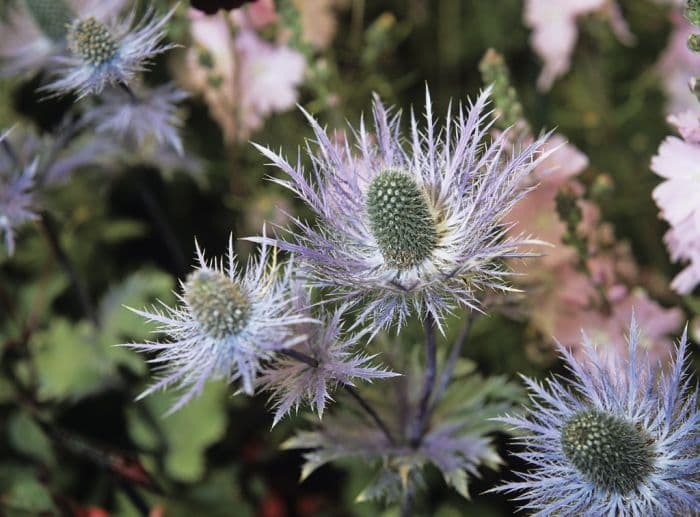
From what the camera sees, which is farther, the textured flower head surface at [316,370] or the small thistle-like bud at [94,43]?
the small thistle-like bud at [94,43]

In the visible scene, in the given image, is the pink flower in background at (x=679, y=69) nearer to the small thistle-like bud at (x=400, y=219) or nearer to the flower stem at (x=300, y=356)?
the small thistle-like bud at (x=400, y=219)

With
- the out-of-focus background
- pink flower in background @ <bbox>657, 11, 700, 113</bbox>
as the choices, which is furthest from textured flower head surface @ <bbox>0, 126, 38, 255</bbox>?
pink flower in background @ <bbox>657, 11, 700, 113</bbox>

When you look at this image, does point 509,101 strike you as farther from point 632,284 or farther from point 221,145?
point 221,145

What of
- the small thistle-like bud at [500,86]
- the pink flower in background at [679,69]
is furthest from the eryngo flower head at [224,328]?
the pink flower in background at [679,69]

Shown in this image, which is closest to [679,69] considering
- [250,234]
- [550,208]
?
[550,208]

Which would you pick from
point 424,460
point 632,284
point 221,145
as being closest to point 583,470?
point 424,460

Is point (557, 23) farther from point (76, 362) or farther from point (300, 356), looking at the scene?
point (76, 362)

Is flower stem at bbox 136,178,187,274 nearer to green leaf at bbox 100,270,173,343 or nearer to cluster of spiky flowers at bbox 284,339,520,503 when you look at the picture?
green leaf at bbox 100,270,173,343
